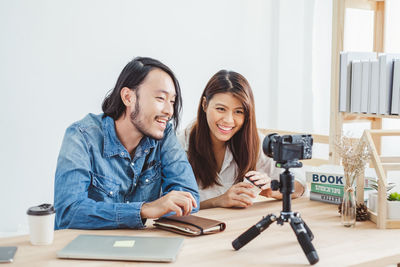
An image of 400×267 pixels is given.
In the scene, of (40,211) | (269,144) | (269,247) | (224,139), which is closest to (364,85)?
(224,139)

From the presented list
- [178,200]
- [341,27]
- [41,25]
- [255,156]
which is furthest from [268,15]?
[178,200]

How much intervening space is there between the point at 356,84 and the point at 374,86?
0.43 feet

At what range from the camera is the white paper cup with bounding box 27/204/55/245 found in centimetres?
133

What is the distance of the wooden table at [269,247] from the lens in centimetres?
123

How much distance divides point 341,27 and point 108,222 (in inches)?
71.7

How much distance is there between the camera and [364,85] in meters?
2.37

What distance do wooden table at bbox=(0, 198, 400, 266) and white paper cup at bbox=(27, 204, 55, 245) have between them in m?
0.02

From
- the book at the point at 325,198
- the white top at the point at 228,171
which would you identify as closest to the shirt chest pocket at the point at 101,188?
the white top at the point at 228,171

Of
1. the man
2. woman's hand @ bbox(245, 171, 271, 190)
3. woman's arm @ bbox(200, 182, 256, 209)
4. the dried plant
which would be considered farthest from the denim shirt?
the dried plant

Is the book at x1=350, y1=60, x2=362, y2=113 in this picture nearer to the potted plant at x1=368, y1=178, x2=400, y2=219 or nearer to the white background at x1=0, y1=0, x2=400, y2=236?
the potted plant at x1=368, y1=178, x2=400, y2=219

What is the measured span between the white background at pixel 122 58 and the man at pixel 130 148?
168 centimetres

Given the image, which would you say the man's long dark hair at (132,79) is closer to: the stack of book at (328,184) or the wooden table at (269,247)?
the wooden table at (269,247)

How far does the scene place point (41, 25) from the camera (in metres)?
3.37

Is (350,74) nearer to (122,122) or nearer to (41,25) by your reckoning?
(122,122)
